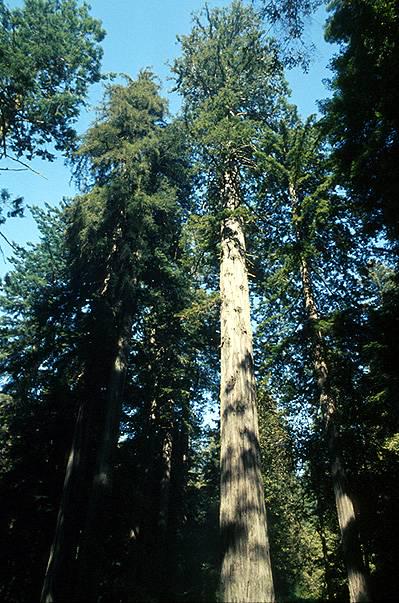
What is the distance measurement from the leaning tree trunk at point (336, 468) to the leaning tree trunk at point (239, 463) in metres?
4.35

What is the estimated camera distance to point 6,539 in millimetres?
10891

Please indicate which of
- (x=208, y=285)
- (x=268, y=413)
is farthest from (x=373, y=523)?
(x=208, y=285)

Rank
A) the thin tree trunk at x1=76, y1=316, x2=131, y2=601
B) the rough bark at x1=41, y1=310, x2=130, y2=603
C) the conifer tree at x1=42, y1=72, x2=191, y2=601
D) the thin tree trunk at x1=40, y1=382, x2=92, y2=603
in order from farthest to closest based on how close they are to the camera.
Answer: the conifer tree at x1=42, y1=72, x2=191, y2=601 < the thin tree trunk at x1=40, y1=382, x2=92, y2=603 < the rough bark at x1=41, y1=310, x2=130, y2=603 < the thin tree trunk at x1=76, y1=316, x2=131, y2=601

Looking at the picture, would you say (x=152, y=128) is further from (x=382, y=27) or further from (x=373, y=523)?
(x=373, y=523)

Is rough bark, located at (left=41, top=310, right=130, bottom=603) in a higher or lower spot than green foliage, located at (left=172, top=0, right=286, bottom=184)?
lower

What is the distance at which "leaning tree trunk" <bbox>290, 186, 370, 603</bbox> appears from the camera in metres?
6.82

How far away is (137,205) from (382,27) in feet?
28.0

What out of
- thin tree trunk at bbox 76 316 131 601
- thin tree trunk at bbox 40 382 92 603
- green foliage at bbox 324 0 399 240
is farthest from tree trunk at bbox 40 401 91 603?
green foliage at bbox 324 0 399 240

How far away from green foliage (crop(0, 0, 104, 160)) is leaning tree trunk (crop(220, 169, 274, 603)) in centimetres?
736

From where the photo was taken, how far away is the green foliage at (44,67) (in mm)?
8953

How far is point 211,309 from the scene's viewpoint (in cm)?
1196

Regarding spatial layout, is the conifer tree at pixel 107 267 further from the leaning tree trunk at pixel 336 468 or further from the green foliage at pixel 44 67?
the leaning tree trunk at pixel 336 468

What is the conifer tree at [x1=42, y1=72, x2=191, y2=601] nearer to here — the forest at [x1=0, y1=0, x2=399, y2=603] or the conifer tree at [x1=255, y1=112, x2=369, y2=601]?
the forest at [x1=0, y1=0, x2=399, y2=603]

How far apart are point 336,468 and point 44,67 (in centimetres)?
1325
